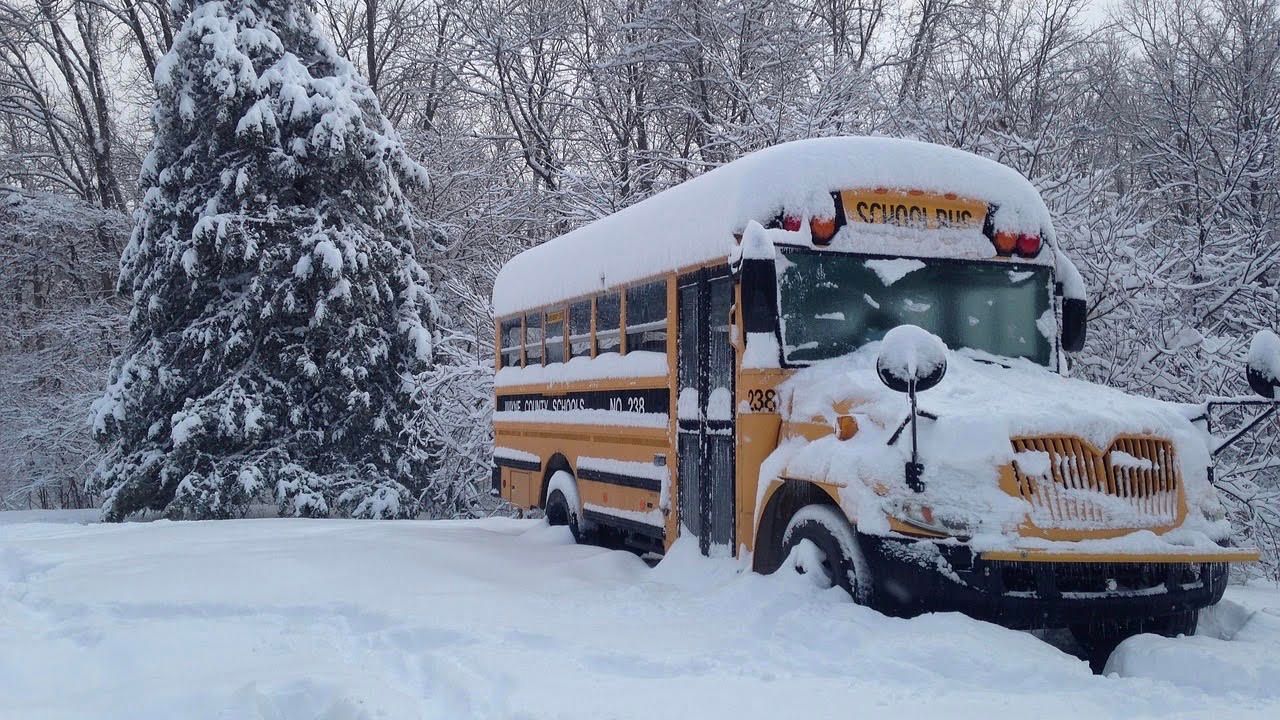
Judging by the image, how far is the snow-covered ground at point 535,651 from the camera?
13.7 feet

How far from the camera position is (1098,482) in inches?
204

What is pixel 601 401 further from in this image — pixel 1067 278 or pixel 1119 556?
pixel 1119 556

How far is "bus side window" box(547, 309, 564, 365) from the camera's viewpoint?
9.66 meters

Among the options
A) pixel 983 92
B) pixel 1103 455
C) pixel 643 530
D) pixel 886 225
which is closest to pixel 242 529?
pixel 643 530

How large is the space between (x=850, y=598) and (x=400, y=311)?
13505 millimetres

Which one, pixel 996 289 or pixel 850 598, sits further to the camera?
pixel 996 289

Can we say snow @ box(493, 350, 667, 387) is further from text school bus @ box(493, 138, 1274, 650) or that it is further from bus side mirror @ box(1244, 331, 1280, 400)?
bus side mirror @ box(1244, 331, 1280, 400)

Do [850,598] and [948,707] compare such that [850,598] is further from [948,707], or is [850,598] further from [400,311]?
[400,311]

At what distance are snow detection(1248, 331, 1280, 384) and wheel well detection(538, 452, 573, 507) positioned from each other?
5.34 meters

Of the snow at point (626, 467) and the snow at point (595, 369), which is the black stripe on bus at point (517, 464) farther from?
the snow at point (626, 467)

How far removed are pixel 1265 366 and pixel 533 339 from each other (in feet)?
20.7

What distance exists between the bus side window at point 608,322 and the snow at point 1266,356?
13.7 feet

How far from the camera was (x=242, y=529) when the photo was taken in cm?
1023

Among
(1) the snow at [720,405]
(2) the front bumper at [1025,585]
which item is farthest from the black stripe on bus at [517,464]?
(2) the front bumper at [1025,585]
